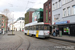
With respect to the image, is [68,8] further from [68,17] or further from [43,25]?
[43,25]

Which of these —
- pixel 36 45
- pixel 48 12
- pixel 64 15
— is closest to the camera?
pixel 36 45

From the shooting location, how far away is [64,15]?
2270cm

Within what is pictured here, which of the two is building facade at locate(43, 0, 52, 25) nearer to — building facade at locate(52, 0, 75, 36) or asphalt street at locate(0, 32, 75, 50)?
building facade at locate(52, 0, 75, 36)

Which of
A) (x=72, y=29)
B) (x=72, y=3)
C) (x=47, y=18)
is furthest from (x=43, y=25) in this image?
(x=47, y=18)

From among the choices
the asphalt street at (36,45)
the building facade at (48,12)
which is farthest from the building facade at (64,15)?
the asphalt street at (36,45)

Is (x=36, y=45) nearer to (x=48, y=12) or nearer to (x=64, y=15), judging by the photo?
(x=64, y=15)

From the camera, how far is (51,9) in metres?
28.4

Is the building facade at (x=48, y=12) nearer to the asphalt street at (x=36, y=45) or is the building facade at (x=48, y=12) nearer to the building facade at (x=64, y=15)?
the building facade at (x=64, y=15)

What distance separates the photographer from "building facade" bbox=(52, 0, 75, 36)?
19984 mm

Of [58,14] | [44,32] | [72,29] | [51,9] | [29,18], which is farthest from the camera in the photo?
[29,18]

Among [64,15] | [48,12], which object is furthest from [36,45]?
[48,12]

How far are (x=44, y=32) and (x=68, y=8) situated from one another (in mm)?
9870

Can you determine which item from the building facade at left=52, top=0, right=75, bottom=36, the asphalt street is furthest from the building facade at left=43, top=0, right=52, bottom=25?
the asphalt street

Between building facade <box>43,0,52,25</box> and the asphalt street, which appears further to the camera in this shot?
building facade <box>43,0,52,25</box>
